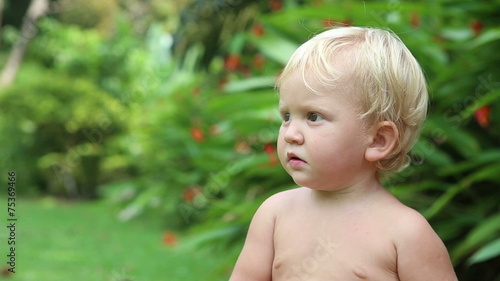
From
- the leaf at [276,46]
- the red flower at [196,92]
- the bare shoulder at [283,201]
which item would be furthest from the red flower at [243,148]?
the red flower at [196,92]

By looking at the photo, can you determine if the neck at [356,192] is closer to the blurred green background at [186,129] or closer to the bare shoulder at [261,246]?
the bare shoulder at [261,246]

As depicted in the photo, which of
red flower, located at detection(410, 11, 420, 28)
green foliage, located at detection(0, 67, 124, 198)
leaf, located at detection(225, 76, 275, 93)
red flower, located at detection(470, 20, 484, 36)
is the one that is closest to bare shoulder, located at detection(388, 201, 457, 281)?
red flower, located at detection(470, 20, 484, 36)

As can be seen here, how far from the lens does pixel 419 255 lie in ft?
5.24

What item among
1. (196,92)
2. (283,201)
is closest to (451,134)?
(283,201)

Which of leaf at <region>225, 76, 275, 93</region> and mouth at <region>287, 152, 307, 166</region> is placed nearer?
mouth at <region>287, 152, 307, 166</region>

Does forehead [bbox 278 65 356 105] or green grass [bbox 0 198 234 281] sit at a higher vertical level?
forehead [bbox 278 65 356 105]

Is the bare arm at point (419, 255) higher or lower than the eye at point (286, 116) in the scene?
lower

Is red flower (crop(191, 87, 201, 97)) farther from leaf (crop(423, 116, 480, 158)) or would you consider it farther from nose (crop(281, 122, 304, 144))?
nose (crop(281, 122, 304, 144))

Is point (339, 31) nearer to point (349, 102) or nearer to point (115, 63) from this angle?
point (349, 102)

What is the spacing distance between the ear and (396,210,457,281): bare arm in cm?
14

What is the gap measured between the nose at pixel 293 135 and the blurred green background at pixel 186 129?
0.60m

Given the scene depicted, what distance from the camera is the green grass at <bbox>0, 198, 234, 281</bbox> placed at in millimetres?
5887

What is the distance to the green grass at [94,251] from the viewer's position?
5.89 m

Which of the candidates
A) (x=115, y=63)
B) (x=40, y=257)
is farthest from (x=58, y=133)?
(x=40, y=257)
